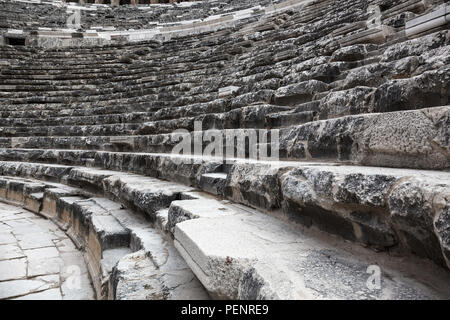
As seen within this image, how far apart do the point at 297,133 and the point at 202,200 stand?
938 millimetres

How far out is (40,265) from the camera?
2918 millimetres

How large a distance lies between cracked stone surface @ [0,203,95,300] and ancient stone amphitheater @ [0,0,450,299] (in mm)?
21

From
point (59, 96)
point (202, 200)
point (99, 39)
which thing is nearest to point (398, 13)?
point (202, 200)

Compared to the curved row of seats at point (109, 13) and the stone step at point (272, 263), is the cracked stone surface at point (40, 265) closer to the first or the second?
the stone step at point (272, 263)

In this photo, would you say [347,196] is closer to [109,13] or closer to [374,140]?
[374,140]

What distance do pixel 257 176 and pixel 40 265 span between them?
7.60ft

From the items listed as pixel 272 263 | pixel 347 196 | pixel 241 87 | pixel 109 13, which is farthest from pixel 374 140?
pixel 109 13

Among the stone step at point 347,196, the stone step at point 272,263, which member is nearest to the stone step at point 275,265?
the stone step at point 272,263

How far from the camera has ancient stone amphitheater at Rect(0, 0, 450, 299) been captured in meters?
1.17

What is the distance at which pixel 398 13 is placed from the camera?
14.9 ft

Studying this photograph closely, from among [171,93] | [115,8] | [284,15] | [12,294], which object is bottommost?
[12,294]

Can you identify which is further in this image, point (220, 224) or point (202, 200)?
point (202, 200)
